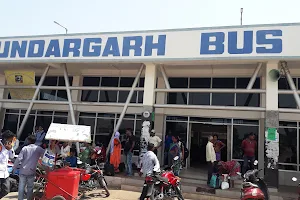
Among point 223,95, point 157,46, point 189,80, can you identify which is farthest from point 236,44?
point 189,80

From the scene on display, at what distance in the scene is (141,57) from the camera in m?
9.12

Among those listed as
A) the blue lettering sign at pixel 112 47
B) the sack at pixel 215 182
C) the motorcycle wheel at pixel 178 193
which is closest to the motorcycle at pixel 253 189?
the motorcycle wheel at pixel 178 193

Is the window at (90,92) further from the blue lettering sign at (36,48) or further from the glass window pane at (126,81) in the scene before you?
the blue lettering sign at (36,48)

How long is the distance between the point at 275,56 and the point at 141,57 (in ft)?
13.9

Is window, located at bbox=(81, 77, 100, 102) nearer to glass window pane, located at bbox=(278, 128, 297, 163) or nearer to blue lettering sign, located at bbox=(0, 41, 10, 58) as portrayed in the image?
blue lettering sign, located at bbox=(0, 41, 10, 58)

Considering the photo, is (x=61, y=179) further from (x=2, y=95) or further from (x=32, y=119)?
(x=2, y=95)

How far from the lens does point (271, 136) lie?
777 centimetres

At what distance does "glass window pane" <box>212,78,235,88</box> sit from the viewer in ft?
35.1

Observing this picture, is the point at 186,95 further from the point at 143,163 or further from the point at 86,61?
the point at 143,163

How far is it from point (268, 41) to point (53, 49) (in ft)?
25.1

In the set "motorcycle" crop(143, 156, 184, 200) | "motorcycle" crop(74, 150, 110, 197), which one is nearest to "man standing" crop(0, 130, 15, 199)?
"motorcycle" crop(74, 150, 110, 197)

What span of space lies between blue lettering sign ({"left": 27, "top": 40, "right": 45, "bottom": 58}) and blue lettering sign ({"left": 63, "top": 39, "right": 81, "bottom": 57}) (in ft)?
3.29

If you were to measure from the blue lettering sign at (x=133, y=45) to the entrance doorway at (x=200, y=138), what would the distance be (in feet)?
12.8

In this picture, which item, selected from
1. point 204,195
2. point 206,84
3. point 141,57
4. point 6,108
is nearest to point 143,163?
point 204,195
